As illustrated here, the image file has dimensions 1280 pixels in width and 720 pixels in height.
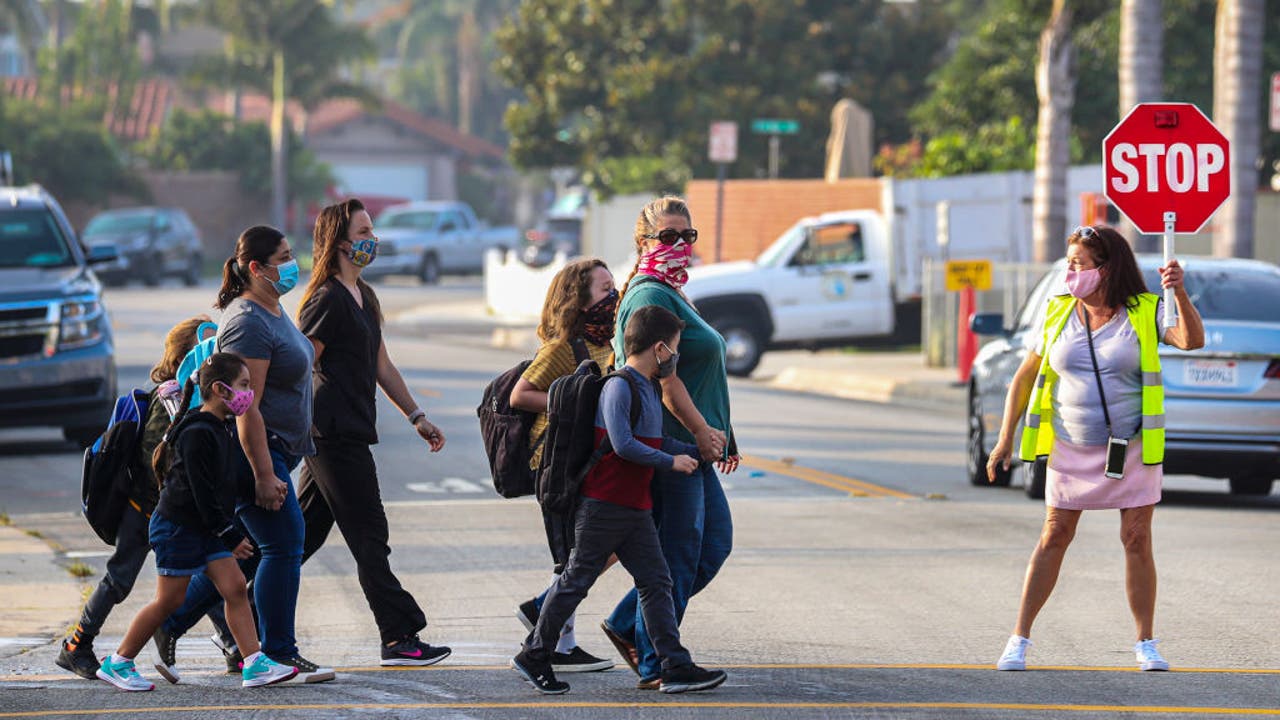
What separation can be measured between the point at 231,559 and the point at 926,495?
7.62m

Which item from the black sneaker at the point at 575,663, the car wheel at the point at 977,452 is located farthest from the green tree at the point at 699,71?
the black sneaker at the point at 575,663

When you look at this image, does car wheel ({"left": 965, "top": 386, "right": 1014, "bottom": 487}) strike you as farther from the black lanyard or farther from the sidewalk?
the sidewalk

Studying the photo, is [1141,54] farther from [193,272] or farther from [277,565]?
[193,272]

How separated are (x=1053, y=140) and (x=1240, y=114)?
3.29 metres

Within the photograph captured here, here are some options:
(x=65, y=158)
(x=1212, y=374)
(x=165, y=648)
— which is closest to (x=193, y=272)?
(x=65, y=158)

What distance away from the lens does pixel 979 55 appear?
38.9 meters

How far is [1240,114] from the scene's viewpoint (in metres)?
23.3

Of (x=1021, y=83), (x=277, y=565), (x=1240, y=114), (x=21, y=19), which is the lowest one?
(x=277, y=565)

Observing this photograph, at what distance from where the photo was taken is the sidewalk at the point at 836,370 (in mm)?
24250

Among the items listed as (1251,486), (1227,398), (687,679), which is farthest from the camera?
(1251,486)

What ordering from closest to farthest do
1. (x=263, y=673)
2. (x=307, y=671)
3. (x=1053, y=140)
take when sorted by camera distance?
(x=263, y=673)
(x=307, y=671)
(x=1053, y=140)

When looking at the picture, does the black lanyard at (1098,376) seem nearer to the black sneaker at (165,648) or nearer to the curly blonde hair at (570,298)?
the curly blonde hair at (570,298)

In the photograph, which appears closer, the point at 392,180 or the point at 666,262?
the point at 666,262

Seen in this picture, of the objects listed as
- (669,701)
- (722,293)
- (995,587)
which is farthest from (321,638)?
(722,293)
